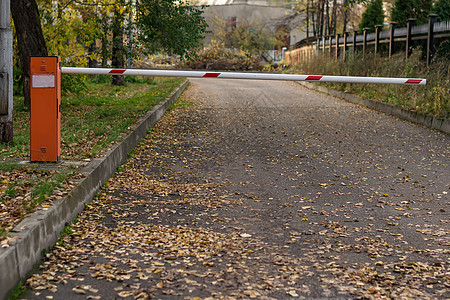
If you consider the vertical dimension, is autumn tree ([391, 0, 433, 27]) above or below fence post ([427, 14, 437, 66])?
above

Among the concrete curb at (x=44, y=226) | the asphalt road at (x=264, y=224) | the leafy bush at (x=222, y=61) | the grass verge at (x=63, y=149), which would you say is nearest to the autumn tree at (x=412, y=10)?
the grass verge at (x=63, y=149)

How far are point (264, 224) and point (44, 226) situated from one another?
195 centimetres

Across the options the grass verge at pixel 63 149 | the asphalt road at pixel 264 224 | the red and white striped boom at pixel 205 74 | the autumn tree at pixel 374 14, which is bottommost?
the asphalt road at pixel 264 224

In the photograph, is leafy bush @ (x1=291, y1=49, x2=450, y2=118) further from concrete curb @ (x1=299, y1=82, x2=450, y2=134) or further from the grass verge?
the grass verge

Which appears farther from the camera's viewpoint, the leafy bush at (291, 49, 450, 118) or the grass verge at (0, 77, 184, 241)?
the leafy bush at (291, 49, 450, 118)

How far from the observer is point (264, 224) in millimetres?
5309

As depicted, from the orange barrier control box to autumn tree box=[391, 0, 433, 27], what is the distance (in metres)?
20.7

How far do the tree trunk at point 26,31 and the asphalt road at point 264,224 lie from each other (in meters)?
3.54

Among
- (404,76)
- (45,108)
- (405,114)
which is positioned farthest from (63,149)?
(404,76)

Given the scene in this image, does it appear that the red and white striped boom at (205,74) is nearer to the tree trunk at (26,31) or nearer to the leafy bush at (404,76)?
the leafy bush at (404,76)

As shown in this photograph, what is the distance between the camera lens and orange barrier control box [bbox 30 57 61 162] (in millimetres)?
6367

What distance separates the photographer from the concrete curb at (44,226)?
3.58 m

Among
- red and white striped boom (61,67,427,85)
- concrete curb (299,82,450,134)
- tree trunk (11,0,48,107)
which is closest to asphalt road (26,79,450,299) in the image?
red and white striped boom (61,67,427,85)

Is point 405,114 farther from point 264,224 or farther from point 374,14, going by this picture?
point 374,14
